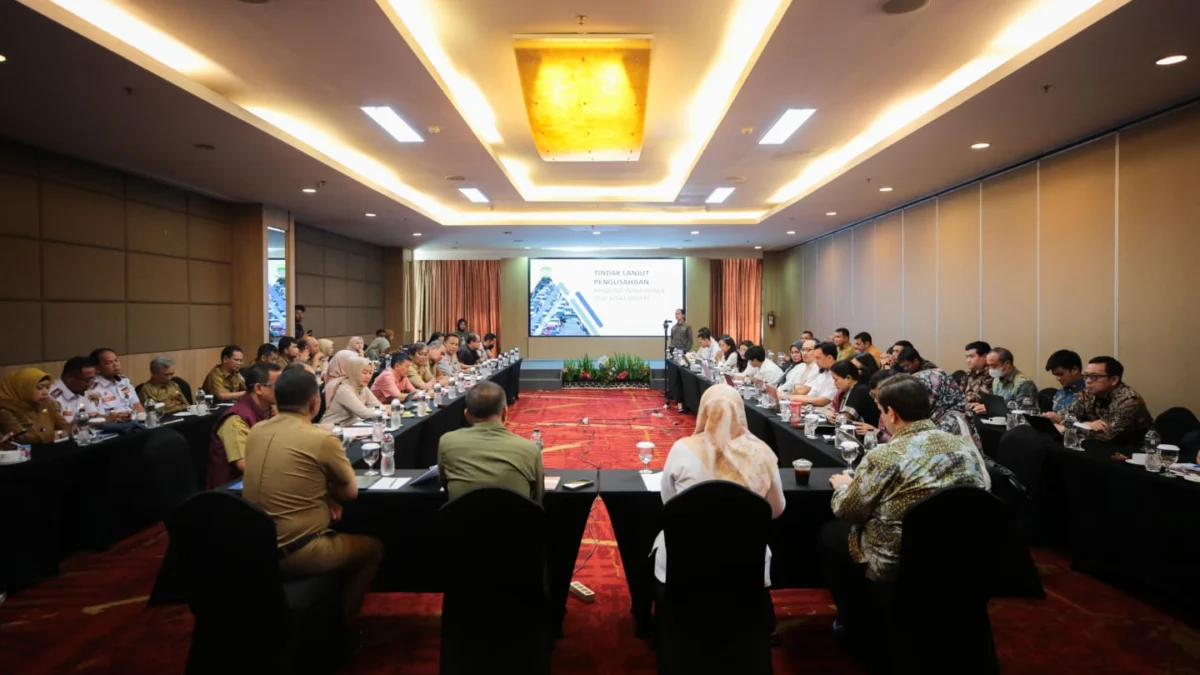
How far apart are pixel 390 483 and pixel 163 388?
3.62 meters

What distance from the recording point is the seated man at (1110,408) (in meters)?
3.79

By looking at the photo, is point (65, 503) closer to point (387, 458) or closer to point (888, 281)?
point (387, 458)

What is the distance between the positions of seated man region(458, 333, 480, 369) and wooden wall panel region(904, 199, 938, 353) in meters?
6.45

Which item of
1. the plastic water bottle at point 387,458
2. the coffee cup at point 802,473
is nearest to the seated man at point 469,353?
the plastic water bottle at point 387,458

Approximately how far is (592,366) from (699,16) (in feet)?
28.7

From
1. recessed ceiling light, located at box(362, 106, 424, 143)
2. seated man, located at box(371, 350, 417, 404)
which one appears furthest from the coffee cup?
recessed ceiling light, located at box(362, 106, 424, 143)

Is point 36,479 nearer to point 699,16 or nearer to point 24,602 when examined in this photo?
point 24,602

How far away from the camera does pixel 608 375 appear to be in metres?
12.1

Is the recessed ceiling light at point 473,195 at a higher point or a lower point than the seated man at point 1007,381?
higher

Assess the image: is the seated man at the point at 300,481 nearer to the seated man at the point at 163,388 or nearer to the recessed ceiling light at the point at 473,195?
the seated man at the point at 163,388

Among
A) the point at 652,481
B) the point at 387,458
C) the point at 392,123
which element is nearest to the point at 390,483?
the point at 387,458

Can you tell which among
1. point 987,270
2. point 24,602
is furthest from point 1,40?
point 987,270

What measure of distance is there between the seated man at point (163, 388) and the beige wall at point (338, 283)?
196 inches

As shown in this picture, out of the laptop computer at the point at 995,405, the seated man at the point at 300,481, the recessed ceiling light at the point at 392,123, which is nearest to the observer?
the seated man at the point at 300,481
